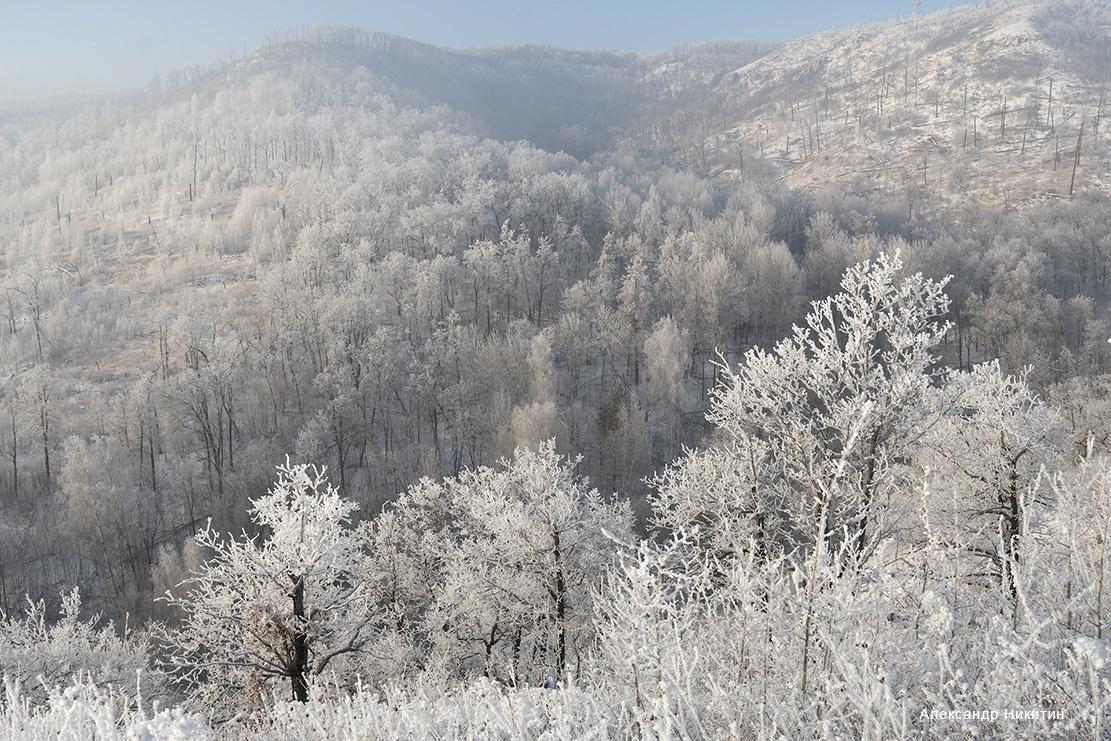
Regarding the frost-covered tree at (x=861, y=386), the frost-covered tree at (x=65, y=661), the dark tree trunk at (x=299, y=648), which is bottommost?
the frost-covered tree at (x=65, y=661)

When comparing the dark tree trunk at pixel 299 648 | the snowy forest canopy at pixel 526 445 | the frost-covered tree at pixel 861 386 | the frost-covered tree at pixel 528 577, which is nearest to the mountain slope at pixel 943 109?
the snowy forest canopy at pixel 526 445

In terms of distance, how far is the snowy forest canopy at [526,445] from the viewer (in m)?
5.02

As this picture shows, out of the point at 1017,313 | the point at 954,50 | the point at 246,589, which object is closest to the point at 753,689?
the point at 246,589

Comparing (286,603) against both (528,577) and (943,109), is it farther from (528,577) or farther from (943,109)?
(943,109)

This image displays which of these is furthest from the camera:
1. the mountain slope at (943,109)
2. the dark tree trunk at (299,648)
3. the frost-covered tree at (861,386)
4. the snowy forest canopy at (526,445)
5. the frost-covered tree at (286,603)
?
the mountain slope at (943,109)

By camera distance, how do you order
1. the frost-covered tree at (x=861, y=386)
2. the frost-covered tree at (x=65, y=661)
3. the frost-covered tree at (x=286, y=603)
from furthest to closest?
1. the frost-covered tree at (x=65, y=661)
2. the frost-covered tree at (x=286, y=603)
3. the frost-covered tree at (x=861, y=386)

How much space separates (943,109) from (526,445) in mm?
129435

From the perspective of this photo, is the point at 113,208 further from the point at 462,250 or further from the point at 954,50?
the point at 954,50

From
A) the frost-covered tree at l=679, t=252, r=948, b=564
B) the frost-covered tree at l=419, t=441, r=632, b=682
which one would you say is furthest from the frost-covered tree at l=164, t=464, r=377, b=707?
the frost-covered tree at l=679, t=252, r=948, b=564

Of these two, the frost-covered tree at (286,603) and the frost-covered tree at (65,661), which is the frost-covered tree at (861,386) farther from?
the frost-covered tree at (65,661)

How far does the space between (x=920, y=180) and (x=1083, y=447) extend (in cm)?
9136

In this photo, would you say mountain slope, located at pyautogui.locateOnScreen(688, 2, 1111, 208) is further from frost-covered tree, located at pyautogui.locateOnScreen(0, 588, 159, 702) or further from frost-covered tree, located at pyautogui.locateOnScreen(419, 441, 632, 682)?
frost-covered tree, located at pyautogui.locateOnScreen(0, 588, 159, 702)

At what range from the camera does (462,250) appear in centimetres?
6359

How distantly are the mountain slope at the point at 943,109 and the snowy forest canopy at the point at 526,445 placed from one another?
763 cm
